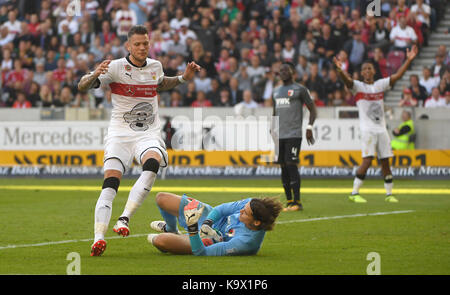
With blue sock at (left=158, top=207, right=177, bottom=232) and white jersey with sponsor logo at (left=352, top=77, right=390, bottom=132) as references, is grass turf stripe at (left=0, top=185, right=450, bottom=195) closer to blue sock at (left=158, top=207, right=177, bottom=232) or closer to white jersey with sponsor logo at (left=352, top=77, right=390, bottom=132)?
white jersey with sponsor logo at (left=352, top=77, right=390, bottom=132)

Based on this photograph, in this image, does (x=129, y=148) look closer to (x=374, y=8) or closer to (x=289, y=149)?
(x=289, y=149)

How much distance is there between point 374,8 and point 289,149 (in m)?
10.2

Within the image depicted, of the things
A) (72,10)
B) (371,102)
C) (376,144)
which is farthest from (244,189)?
(72,10)

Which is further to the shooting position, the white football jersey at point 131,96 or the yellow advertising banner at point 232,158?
the yellow advertising banner at point 232,158

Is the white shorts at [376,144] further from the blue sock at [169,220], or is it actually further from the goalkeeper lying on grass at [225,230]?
the goalkeeper lying on grass at [225,230]

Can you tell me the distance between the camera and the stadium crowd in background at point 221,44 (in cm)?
2505

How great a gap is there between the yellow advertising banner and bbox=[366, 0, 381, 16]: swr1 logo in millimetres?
3691

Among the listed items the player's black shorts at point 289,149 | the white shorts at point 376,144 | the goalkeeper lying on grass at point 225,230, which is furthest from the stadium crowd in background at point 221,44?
the goalkeeper lying on grass at point 225,230

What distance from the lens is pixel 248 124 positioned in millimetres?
23547

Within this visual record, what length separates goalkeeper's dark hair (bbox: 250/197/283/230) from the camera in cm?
888

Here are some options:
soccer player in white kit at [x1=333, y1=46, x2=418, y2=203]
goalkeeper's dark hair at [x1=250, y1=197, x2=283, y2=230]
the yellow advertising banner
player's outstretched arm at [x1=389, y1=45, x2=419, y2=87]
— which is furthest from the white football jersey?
the yellow advertising banner

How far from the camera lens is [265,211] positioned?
29.1 ft

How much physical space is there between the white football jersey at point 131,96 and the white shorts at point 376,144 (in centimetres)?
744

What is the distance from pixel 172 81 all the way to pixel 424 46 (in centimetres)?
1738
